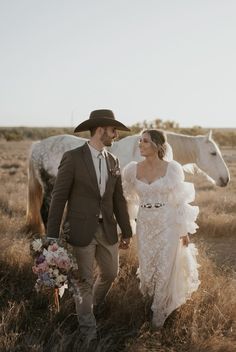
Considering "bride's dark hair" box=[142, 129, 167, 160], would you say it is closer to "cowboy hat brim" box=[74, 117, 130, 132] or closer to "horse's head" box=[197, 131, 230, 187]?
"cowboy hat brim" box=[74, 117, 130, 132]

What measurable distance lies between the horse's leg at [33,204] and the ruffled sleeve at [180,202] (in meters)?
3.42

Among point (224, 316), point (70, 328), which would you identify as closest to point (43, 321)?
point (70, 328)

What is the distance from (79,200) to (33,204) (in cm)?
402

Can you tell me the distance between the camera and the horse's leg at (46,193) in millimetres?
7648

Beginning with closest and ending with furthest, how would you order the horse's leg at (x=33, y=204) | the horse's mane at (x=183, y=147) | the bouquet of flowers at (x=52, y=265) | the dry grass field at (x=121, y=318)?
the bouquet of flowers at (x=52, y=265) → the dry grass field at (x=121, y=318) → the horse's leg at (x=33, y=204) → the horse's mane at (x=183, y=147)

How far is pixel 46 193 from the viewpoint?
780 centimetres

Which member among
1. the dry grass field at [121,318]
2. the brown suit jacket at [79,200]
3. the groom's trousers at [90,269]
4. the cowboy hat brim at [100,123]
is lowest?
the dry grass field at [121,318]

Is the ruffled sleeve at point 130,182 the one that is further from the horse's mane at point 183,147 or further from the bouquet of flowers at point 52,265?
the horse's mane at point 183,147

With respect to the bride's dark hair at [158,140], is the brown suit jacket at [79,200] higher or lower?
lower

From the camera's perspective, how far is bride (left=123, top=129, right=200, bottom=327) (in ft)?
14.8

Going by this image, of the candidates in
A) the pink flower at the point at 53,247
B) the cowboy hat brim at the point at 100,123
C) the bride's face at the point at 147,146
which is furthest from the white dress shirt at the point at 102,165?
the pink flower at the point at 53,247

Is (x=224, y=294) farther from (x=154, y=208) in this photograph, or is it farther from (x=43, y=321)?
(x=43, y=321)

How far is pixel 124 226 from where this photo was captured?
173 inches

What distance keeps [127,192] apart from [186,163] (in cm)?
412
